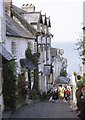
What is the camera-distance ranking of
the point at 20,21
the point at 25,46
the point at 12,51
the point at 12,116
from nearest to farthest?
the point at 12,116
the point at 12,51
the point at 25,46
the point at 20,21

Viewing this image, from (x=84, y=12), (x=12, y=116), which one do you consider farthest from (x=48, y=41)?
(x=12, y=116)

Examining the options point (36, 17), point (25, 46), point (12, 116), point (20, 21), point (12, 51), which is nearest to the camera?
point (12, 116)

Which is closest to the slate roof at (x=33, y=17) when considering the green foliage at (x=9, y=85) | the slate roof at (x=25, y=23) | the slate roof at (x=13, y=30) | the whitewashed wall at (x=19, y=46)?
the slate roof at (x=25, y=23)

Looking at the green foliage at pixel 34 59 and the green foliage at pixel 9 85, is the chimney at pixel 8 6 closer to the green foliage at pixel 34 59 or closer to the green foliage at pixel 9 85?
Answer: the green foliage at pixel 34 59

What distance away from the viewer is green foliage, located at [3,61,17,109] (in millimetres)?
19484

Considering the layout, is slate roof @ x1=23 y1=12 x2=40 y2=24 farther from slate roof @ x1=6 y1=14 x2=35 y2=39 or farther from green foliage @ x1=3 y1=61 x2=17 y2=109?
green foliage @ x1=3 y1=61 x2=17 y2=109

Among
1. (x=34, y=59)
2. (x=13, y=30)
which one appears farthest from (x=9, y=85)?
(x=34, y=59)

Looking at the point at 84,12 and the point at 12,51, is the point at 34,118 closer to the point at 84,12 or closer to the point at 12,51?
the point at 84,12

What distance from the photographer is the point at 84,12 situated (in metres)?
20.1

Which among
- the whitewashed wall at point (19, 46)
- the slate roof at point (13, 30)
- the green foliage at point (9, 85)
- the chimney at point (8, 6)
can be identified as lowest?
the green foliage at point (9, 85)

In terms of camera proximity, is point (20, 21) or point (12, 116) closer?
point (12, 116)

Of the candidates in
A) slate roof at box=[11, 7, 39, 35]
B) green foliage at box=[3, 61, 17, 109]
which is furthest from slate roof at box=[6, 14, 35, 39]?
green foliage at box=[3, 61, 17, 109]

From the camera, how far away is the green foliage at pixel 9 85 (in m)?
19.5

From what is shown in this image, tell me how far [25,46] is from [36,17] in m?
7.59
